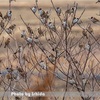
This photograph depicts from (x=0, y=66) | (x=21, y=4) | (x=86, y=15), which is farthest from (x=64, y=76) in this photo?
(x=21, y=4)

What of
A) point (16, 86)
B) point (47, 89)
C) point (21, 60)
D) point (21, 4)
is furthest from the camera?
point (21, 4)

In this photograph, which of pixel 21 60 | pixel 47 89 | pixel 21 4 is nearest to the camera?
pixel 47 89

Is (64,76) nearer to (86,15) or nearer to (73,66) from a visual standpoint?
(73,66)

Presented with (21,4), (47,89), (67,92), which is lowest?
(21,4)

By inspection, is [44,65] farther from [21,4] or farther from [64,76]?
[21,4]

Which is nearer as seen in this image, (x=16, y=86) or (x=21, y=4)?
(x=16, y=86)

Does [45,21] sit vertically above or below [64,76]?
above

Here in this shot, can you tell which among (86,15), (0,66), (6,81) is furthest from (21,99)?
(86,15)

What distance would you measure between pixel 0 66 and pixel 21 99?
30.4 inches

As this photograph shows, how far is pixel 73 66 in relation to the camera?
3965 millimetres

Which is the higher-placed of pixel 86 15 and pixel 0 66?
pixel 0 66

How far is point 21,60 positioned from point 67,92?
2.05 ft

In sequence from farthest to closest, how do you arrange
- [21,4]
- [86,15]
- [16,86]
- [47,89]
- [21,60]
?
1. [21,4]
2. [86,15]
3. [21,60]
4. [16,86]
5. [47,89]

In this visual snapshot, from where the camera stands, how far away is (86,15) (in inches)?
412
